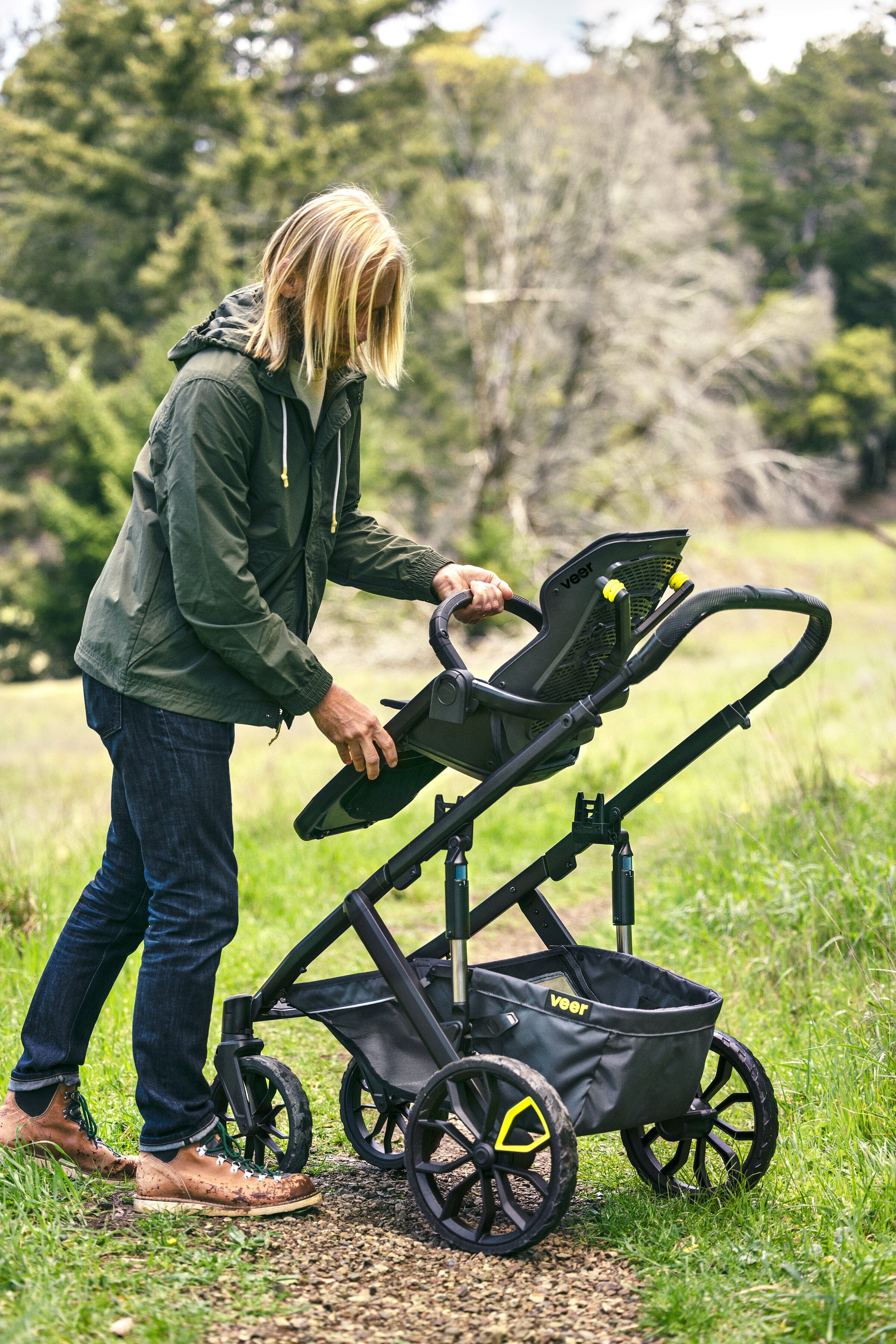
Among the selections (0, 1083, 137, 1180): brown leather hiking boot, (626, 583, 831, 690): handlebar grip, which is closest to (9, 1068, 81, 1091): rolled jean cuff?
(0, 1083, 137, 1180): brown leather hiking boot

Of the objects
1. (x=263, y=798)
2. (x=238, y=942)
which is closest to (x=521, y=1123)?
(x=238, y=942)

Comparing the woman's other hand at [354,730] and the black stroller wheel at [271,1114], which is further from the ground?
the woman's other hand at [354,730]

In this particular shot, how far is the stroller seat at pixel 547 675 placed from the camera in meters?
2.64

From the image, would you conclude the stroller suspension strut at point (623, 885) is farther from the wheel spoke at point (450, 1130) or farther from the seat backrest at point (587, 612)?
the wheel spoke at point (450, 1130)

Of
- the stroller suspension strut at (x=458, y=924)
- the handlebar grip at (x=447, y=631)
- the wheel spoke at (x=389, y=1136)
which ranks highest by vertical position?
the handlebar grip at (x=447, y=631)

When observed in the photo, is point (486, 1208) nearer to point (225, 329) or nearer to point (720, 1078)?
point (720, 1078)

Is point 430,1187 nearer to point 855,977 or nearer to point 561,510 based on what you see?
point 855,977

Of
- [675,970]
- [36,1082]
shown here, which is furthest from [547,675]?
[675,970]

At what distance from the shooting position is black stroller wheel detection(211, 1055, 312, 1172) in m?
2.92

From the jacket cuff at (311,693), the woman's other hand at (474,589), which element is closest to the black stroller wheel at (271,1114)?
the jacket cuff at (311,693)

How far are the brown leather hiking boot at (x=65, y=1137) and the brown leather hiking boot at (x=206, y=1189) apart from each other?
0.23 metres

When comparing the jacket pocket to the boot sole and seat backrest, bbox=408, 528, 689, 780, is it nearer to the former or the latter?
seat backrest, bbox=408, 528, 689, 780

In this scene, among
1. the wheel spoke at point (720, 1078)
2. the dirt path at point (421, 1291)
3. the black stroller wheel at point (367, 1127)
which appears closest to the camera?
the dirt path at point (421, 1291)

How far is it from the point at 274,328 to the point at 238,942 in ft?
10.7
